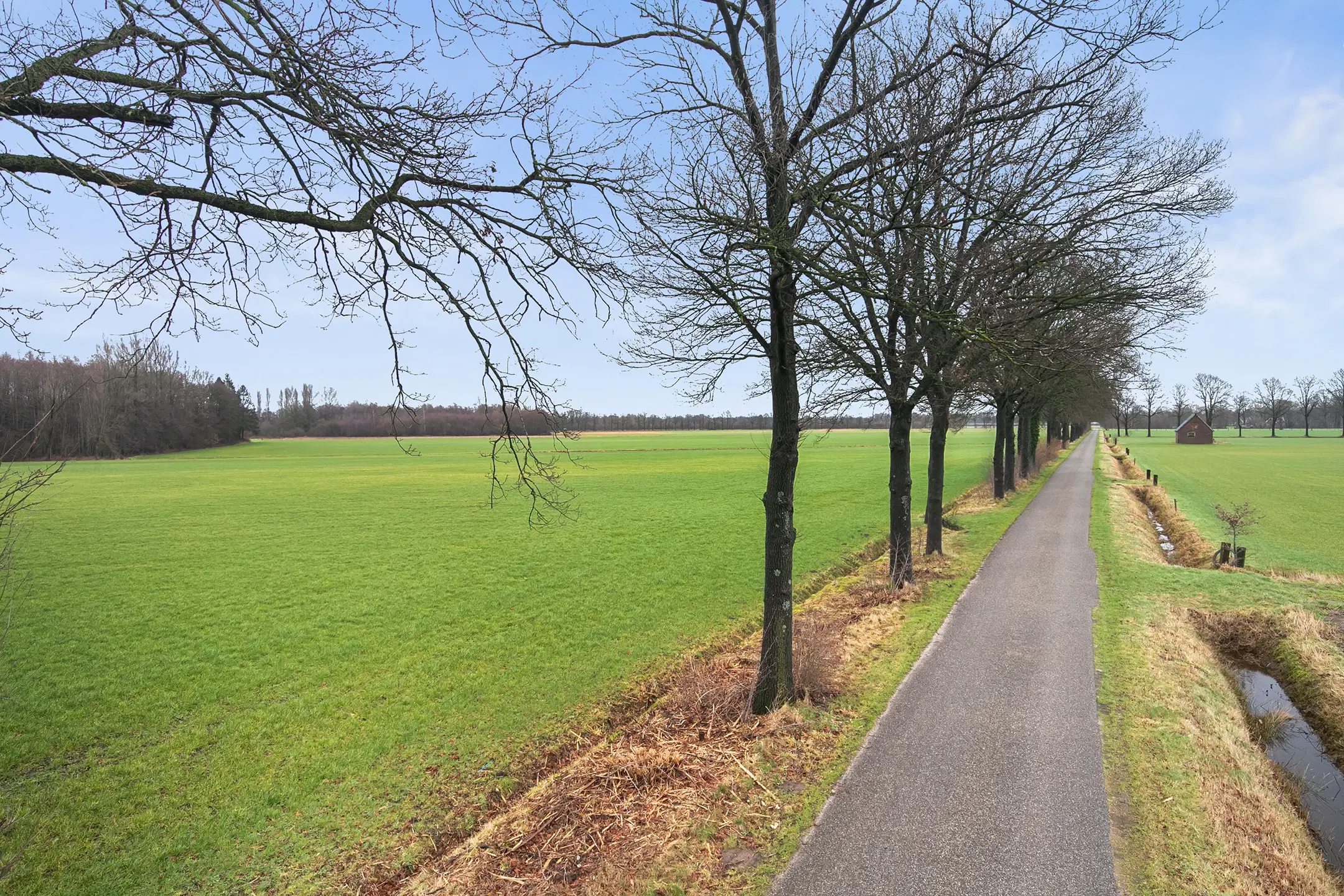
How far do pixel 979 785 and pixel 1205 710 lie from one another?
385 cm

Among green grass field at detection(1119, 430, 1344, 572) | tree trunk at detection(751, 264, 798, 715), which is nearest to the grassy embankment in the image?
green grass field at detection(1119, 430, 1344, 572)

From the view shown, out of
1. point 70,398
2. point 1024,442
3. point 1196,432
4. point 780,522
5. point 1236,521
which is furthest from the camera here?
point 1196,432

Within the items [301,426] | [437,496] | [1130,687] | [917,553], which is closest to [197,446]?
[301,426]

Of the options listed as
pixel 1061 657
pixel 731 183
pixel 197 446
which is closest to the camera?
pixel 731 183

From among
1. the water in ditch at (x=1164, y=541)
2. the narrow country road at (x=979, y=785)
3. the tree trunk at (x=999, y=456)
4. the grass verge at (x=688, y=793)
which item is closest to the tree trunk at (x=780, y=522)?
the grass verge at (x=688, y=793)

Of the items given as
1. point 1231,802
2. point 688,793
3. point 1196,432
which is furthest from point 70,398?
point 1196,432

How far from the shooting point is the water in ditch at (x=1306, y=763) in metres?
6.52

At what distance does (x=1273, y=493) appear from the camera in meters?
32.9

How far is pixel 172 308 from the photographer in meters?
4.16

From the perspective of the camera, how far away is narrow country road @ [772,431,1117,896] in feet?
15.6

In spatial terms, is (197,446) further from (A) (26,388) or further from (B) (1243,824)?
(B) (1243,824)

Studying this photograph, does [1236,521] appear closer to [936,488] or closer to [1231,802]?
[936,488]

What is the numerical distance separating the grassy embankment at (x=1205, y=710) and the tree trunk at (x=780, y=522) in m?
3.34

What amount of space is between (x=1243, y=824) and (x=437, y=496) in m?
35.6
